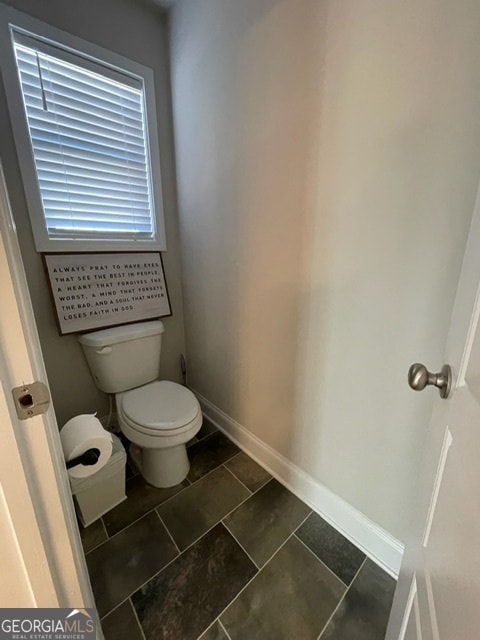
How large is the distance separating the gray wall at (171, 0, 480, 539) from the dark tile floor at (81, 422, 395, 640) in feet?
0.77

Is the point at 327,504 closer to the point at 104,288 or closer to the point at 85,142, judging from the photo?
the point at 104,288

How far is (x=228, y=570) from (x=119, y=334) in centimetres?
116

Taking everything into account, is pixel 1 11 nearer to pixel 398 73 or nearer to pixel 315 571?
pixel 398 73

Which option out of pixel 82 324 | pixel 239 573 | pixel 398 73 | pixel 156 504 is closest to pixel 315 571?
pixel 239 573

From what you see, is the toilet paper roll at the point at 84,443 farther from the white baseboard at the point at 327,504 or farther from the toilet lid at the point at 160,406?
the white baseboard at the point at 327,504

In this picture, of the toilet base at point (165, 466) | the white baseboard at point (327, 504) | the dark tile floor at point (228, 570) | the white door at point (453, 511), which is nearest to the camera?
the white door at point (453, 511)

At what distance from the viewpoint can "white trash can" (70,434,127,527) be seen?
3.84 ft

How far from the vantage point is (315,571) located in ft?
3.42

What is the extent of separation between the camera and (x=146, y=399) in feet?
4.64

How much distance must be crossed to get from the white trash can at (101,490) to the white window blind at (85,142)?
1.17 meters

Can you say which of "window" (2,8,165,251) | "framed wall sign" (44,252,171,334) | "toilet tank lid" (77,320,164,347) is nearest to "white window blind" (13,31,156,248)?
"window" (2,8,165,251)

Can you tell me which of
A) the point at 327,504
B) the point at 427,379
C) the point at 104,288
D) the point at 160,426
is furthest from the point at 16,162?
the point at 327,504

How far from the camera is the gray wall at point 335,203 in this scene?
0.73 m

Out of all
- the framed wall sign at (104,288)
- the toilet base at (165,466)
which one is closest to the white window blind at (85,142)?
the framed wall sign at (104,288)
